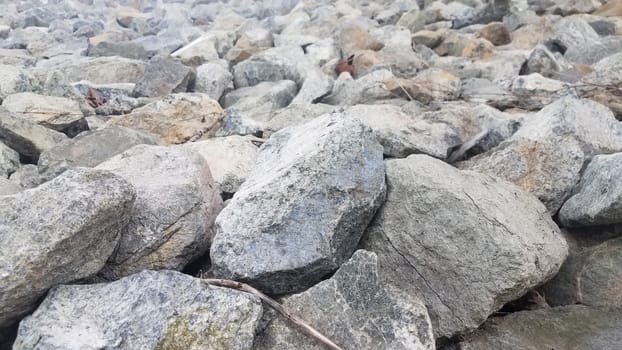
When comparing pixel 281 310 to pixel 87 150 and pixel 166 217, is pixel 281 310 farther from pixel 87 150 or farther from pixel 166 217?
pixel 87 150

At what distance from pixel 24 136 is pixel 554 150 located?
131 inches

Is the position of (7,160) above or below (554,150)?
below

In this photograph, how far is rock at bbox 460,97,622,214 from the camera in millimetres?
3092

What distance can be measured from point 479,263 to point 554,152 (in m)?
1.10

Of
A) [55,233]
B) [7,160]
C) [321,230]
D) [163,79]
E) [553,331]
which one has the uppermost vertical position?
[55,233]

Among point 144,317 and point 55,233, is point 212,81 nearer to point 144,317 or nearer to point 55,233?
point 55,233

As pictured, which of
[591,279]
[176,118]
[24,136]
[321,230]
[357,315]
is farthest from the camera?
[176,118]

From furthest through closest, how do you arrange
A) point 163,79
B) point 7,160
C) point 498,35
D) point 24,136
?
point 498,35 → point 163,79 → point 24,136 → point 7,160

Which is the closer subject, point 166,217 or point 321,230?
point 321,230

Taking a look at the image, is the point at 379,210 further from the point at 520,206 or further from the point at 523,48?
the point at 523,48

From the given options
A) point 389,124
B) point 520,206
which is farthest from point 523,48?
point 520,206

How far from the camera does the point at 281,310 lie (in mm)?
2236

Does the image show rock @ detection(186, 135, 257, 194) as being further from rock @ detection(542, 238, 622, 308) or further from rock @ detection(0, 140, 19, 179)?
→ rock @ detection(542, 238, 622, 308)

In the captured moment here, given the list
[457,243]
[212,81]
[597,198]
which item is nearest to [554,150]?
[597,198]
